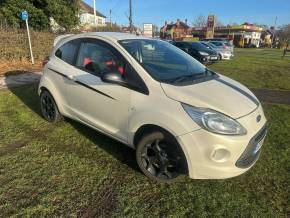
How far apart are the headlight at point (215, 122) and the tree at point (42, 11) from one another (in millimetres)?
18184

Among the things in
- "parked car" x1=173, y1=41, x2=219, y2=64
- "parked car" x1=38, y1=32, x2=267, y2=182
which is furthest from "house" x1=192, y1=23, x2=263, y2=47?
"parked car" x1=38, y1=32, x2=267, y2=182

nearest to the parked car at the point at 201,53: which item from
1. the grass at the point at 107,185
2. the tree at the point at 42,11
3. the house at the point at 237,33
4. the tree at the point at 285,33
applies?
the tree at the point at 42,11

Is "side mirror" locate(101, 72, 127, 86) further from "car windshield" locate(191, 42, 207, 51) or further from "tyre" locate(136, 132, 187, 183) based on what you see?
"car windshield" locate(191, 42, 207, 51)

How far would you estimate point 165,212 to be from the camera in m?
2.92

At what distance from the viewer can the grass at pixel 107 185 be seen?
2934 millimetres

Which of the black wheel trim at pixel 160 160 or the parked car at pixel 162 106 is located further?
the black wheel trim at pixel 160 160

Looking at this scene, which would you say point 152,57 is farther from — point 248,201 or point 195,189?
point 248,201

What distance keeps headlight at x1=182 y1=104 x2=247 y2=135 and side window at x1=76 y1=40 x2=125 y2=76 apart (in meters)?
1.16

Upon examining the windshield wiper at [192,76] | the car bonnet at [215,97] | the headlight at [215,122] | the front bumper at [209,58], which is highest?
the windshield wiper at [192,76]

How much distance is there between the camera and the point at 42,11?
19406 millimetres

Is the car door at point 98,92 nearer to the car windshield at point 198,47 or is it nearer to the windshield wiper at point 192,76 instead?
the windshield wiper at point 192,76

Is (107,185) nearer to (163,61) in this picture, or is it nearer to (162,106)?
(162,106)

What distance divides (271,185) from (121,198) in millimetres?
1885

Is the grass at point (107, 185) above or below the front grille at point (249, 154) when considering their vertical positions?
below
